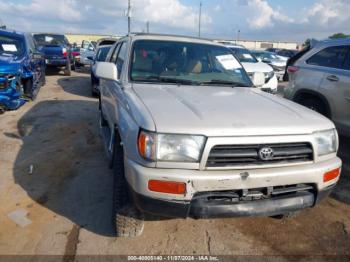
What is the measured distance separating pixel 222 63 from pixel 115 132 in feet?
5.32

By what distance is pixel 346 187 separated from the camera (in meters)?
4.18

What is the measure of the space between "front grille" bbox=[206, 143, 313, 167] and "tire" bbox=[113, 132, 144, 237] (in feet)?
2.82

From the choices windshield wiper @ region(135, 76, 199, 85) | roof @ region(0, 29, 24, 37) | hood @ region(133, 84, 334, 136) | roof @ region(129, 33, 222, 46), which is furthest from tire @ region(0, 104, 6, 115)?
hood @ region(133, 84, 334, 136)

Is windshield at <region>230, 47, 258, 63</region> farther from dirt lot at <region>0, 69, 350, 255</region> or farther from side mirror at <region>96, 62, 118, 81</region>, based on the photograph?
side mirror at <region>96, 62, 118, 81</region>

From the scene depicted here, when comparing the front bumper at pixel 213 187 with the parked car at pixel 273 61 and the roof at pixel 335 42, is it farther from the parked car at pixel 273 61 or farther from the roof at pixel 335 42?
the parked car at pixel 273 61

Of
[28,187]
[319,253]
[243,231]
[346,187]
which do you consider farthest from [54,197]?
[346,187]

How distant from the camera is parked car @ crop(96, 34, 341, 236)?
235 cm

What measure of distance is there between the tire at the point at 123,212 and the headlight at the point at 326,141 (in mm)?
1619

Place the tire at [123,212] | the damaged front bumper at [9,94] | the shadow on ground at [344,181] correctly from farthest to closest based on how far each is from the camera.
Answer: the damaged front bumper at [9,94], the shadow on ground at [344,181], the tire at [123,212]

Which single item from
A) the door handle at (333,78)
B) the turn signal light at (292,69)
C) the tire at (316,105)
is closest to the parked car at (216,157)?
the door handle at (333,78)

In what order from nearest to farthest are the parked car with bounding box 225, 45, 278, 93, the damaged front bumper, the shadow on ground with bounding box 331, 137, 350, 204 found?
the shadow on ground with bounding box 331, 137, 350, 204 → the damaged front bumper → the parked car with bounding box 225, 45, 278, 93

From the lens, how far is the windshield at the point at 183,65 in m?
3.66

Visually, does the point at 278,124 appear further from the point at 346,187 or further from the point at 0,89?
the point at 0,89

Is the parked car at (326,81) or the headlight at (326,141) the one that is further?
the parked car at (326,81)
